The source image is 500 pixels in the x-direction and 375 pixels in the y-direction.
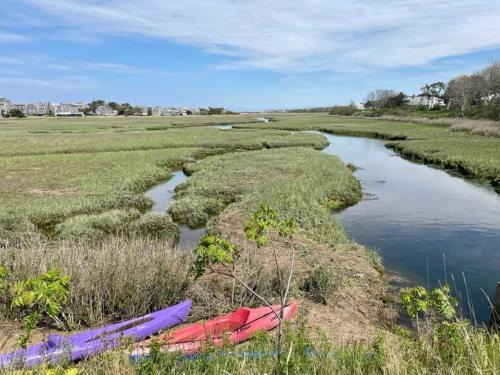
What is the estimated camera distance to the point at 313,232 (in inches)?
576

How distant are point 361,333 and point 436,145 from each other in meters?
40.8

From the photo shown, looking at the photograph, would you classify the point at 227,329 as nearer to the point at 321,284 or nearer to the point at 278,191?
the point at 321,284

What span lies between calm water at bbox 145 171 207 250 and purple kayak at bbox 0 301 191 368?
387cm

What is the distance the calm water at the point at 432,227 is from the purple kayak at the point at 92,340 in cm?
681

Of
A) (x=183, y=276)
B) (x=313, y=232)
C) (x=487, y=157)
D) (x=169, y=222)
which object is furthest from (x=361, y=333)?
(x=487, y=157)

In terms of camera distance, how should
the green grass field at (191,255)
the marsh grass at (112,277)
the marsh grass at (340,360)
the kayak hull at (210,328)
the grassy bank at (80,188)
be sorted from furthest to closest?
the grassy bank at (80,188) → the marsh grass at (112,277) → the kayak hull at (210,328) → the green grass field at (191,255) → the marsh grass at (340,360)

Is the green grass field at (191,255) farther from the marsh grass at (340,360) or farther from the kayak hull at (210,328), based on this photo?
the kayak hull at (210,328)

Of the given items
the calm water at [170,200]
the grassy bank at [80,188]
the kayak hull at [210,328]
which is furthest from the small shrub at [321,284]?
the grassy bank at [80,188]

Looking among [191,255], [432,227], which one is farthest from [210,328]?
[432,227]

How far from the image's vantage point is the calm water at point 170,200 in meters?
15.5

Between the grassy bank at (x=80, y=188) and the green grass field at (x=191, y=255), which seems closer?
the green grass field at (x=191, y=255)

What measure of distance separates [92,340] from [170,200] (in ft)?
54.1

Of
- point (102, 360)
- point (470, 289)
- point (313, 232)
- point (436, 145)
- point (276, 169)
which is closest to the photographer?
point (102, 360)

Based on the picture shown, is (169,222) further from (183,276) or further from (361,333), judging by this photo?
(361,333)
